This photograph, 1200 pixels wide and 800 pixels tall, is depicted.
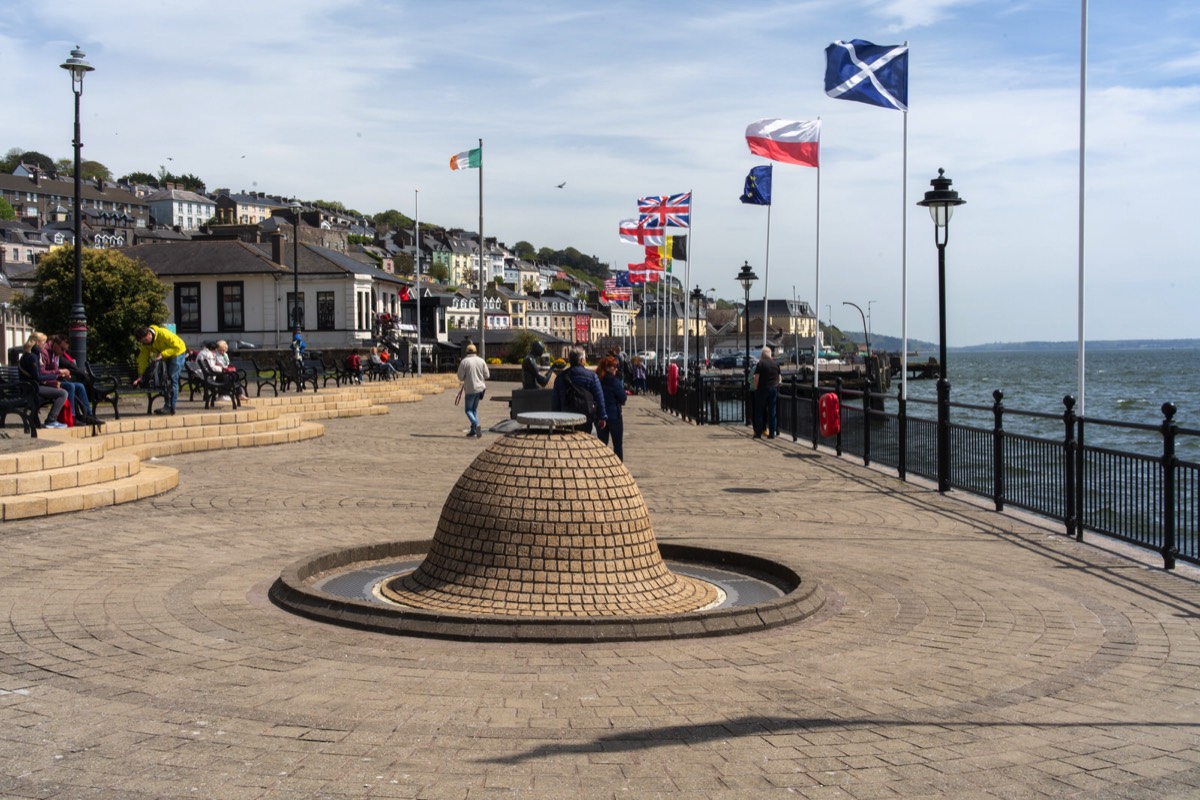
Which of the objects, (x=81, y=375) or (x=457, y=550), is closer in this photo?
(x=457, y=550)

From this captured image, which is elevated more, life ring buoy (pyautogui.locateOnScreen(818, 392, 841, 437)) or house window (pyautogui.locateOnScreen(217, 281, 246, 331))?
house window (pyautogui.locateOnScreen(217, 281, 246, 331))

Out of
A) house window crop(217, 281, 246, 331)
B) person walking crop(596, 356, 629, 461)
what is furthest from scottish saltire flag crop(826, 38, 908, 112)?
house window crop(217, 281, 246, 331)

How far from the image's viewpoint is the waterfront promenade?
460 cm

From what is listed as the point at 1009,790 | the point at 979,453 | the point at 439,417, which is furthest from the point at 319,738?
the point at 439,417

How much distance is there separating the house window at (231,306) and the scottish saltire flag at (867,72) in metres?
49.9

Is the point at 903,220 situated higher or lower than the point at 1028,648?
higher

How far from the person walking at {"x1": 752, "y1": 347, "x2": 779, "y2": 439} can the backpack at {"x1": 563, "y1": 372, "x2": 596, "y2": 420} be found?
9.41 m

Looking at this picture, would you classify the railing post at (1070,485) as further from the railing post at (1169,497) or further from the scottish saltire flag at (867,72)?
the scottish saltire flag at (867,72)

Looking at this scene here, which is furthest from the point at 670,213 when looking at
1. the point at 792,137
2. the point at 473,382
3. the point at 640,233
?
the point at 473,382

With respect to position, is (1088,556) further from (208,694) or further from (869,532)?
(208,694)

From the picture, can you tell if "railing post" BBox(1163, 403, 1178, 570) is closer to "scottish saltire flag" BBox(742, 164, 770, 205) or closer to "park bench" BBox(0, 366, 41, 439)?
"park bench" BBox(0, 366, 41, 439)

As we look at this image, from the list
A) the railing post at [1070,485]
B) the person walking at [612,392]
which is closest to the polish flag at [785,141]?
the person walking at [612,392]

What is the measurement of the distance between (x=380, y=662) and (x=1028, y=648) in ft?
12.4

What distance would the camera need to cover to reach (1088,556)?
1001 centimetres
